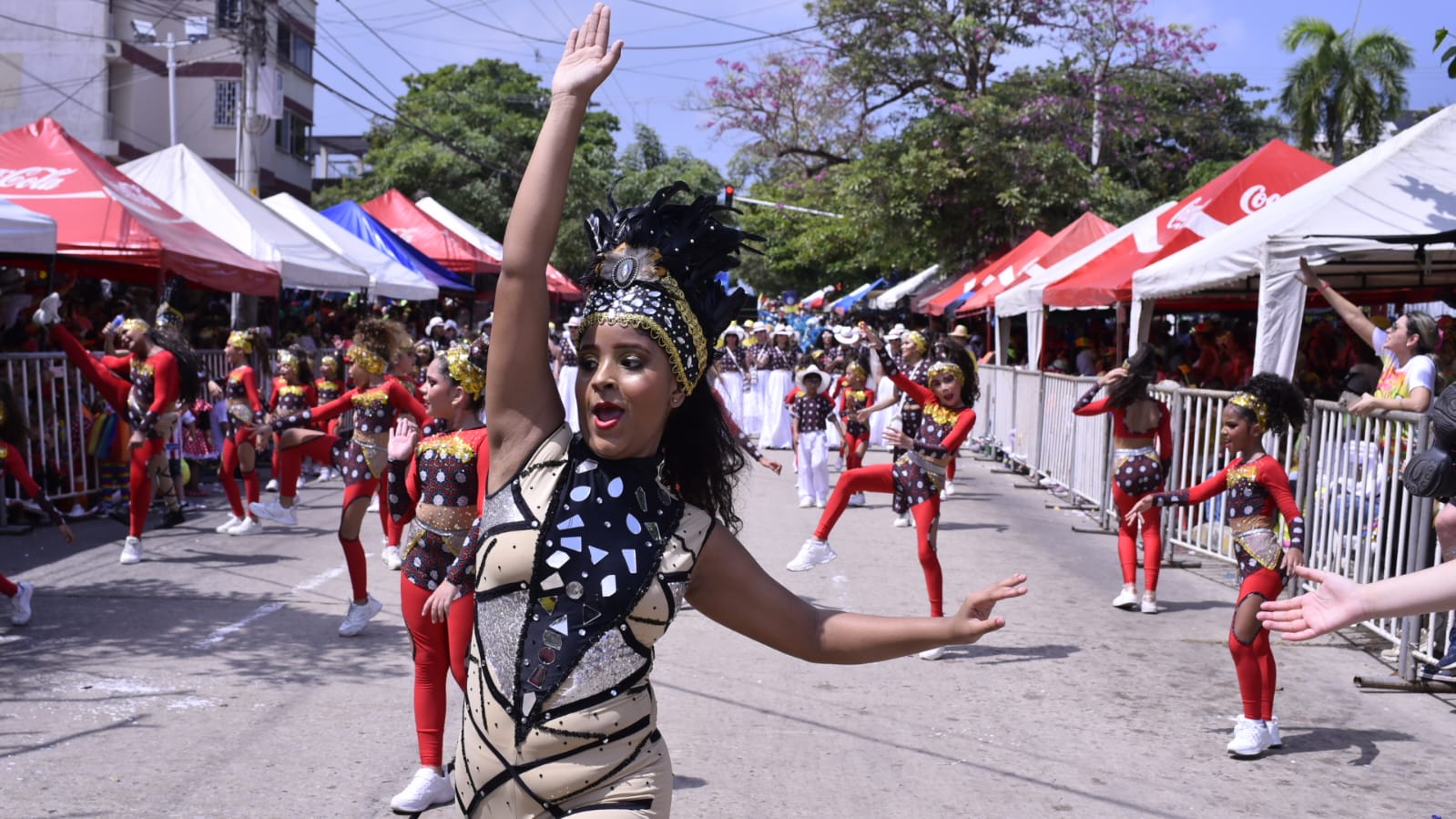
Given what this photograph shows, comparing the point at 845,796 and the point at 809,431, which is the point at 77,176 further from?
the point at 845,796

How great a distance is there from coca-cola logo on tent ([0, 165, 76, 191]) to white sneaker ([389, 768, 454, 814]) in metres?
11.1

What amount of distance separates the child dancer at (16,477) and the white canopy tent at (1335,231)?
8.40 metres

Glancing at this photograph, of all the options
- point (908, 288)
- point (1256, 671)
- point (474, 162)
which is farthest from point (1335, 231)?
point (474, 162)

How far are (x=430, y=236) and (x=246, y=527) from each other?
16.7m

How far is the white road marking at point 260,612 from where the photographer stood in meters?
7.64

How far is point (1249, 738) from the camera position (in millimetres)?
5895

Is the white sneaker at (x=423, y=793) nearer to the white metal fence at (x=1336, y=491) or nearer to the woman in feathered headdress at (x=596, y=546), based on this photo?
the woman in feathered headdress at (x=596, y=546)

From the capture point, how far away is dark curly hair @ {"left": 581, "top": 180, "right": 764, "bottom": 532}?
276 centimetres

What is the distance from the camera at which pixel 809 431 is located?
14594 millimetres

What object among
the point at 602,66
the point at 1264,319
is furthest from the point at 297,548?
the point at 602,66

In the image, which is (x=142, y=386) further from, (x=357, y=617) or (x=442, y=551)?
(x=442, y=551)

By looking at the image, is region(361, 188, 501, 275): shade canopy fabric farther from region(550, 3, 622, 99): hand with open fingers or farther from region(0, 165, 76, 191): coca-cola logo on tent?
region(550, 3, 622, 99): hand with open fingers

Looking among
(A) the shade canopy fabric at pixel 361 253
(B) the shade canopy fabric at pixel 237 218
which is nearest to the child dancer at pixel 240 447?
(B) the shade canopy fabric at pixel 237 218

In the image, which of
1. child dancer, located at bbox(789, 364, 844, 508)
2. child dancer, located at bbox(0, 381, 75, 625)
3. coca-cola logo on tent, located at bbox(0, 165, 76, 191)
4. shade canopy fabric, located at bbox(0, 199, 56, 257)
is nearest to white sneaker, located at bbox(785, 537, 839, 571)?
child dancer, located at bbox(0, 381, 75, 625)
